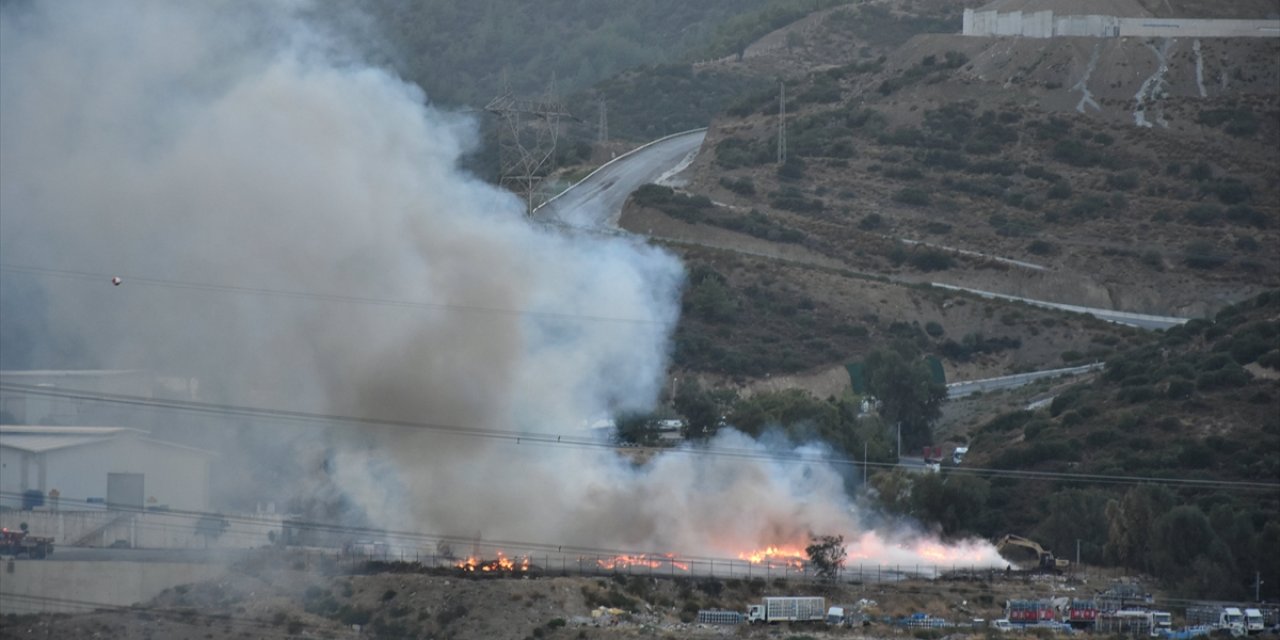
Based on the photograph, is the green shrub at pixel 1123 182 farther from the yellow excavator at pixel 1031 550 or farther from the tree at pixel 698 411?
the yellow excavator at pixel 1031 550

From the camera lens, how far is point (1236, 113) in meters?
129

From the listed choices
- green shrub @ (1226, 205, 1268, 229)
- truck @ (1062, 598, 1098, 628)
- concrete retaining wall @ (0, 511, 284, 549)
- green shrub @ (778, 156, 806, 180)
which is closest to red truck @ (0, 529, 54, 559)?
concrete retaining wall @ (0, 511, 284, 549)

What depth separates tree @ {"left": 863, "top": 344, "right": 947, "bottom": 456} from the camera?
8862 centimetres

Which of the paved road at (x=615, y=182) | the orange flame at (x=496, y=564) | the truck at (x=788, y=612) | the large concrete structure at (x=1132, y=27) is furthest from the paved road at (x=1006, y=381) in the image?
the large concrete structure at (x=1132, y=27)

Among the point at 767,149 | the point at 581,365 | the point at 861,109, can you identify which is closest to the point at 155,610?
the point at 581,365

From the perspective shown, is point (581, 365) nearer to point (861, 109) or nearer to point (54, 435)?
point (54, 435)

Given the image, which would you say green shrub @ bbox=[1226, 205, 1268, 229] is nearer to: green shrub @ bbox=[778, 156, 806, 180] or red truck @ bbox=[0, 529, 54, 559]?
green shrub @ bbox=[778, 156, 806, 180]

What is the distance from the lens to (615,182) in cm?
12938

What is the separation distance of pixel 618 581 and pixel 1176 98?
80.5m

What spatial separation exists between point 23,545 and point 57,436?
7123mm

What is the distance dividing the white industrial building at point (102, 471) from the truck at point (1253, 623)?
29.2 meters

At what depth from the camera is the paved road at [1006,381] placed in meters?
97.3

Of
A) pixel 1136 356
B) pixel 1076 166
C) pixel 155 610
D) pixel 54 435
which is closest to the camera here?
pixel 155 610

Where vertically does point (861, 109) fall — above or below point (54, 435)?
above
